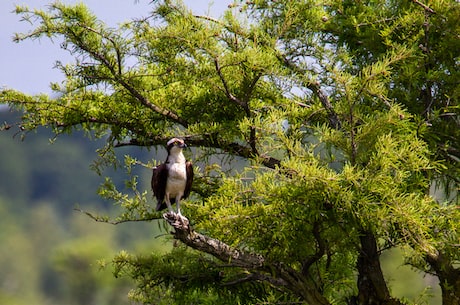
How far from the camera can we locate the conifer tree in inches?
231

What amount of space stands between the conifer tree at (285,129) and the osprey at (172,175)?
1.17 ft

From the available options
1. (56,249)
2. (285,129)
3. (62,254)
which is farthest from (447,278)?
(56,249)

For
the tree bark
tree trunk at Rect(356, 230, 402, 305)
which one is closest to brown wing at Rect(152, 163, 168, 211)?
the tree bark

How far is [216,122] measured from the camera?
24.7ft

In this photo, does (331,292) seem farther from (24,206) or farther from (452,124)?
(24,206)

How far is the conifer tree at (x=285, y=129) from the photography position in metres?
5.87

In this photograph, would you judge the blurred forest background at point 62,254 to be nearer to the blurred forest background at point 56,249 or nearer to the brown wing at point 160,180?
the blurred forest background at point 56,249

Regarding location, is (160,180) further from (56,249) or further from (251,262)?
(56,249)

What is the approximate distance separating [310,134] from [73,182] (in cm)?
2870

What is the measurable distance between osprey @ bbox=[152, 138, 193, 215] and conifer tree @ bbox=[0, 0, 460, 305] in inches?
14.0

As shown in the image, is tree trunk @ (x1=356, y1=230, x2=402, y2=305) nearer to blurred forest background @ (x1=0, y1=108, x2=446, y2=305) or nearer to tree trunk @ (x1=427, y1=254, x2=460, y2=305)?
tree trunk @ (x1=427, y1=254, x2=460, y2=305)

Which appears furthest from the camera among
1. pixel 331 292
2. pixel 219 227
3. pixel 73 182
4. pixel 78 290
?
pixel 73 182

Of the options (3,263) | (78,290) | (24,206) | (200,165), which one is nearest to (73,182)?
(24,206)

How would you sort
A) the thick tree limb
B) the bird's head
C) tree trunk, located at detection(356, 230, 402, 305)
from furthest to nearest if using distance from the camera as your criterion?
tree trunk, located at detection(356, 230, 402, 305), the bird's head, the thick tree limb
